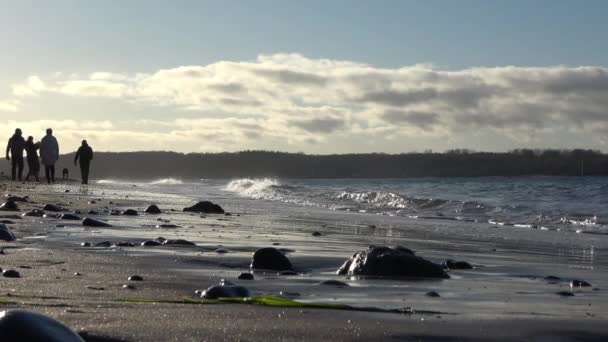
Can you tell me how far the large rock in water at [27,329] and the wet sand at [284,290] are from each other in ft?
2.12

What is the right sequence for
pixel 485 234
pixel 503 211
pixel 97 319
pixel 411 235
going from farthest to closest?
pixel 503 211
pixel 485 234
pixel 411 235
pixel 97 319

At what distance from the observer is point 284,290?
16.3 ft

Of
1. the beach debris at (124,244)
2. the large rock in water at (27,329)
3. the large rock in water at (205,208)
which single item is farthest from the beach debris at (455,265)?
the large rock in water at (205,208)

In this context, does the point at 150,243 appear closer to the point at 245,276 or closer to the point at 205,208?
the point at 245,276

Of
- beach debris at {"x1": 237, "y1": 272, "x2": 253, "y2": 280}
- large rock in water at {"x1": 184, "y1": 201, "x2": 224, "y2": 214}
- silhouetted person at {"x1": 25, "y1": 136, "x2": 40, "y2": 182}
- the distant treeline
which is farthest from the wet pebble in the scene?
the distant treeline

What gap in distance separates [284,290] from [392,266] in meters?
1.08

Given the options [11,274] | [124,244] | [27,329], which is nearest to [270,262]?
[124,244]

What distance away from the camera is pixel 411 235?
1193 cm


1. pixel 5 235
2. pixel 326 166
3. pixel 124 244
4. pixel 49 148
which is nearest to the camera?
pixel 5 235

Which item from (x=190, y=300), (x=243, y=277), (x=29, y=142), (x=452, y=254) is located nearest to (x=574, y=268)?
(x=452, y=254)

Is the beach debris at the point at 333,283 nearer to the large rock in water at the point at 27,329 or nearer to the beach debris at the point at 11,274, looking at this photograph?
the beach debris at the point at 11,274

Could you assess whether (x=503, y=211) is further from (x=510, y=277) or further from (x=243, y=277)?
(x=243, y=277)

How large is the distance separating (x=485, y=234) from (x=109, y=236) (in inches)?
246

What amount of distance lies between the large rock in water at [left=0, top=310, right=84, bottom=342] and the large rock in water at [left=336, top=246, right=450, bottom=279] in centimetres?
359
